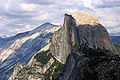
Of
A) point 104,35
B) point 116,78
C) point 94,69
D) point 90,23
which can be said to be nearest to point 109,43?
point 104,35

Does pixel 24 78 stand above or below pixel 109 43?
below

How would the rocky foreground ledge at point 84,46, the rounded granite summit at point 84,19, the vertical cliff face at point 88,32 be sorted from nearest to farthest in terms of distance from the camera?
the rocky foreground ledge at point 84,46 → the vertical cliff face at point 88,32 → the rounded granite summit at point 84,19

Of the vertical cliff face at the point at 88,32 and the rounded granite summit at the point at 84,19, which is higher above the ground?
the rounded granite summit at the point at 84,19

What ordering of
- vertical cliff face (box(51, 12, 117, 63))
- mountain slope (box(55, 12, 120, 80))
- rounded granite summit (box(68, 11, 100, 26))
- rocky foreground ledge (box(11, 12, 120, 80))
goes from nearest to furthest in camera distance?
mountain slope (box(55, 12, 120, 80)) → rocky foreground ledge (box(11, 12, 120, 80)) → vertical cliff face (box(51, 12, 117, 63)) → rounded granite summit (box(68, 11, 100, 26))

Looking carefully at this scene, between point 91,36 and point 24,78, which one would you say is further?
point 24,78

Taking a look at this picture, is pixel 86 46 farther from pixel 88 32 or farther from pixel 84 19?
pixel 84 19

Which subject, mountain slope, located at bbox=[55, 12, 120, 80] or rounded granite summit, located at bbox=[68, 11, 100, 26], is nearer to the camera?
mountain slope, located at bbox=[55, 12, 120, 80]

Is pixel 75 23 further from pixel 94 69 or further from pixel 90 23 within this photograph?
pixel 94 69

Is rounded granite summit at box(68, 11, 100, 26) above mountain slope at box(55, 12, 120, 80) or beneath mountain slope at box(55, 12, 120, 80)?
above

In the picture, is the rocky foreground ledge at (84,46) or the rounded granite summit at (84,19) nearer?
the rocky foreground ledge at (84,46)

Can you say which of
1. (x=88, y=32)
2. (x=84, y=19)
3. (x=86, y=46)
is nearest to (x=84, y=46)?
(x=86, y=46)

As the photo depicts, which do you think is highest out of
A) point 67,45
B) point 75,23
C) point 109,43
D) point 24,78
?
point 75,23
